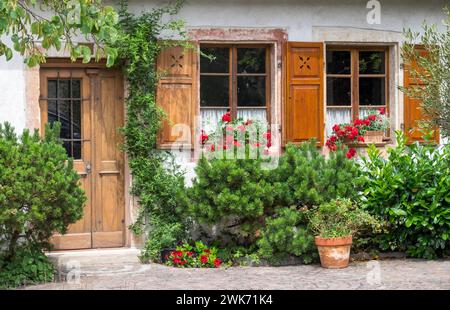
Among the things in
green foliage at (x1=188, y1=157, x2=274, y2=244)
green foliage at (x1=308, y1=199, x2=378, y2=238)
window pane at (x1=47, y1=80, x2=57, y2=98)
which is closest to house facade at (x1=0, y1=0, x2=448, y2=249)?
window pane at (x1=47, y1=80, x2=57, y2=98)

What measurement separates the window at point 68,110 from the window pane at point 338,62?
3.43 m

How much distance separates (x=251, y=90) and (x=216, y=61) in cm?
62

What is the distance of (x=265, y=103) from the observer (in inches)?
407

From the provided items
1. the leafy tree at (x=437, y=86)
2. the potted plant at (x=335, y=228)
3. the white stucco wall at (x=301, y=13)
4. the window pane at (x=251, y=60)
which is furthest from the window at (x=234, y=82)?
the leafy tree at (x=437, y=86)

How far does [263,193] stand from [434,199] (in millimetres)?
2077

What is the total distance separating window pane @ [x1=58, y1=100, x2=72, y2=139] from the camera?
9.75 m

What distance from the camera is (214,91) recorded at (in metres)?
10.2

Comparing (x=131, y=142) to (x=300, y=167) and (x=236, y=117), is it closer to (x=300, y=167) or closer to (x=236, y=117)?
(x=236, y=117)

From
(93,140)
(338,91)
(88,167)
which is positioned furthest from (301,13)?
(88,167)

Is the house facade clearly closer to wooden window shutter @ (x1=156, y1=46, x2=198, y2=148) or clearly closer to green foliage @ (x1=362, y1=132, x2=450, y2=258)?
wooden window shutter @ (x1=156, y1=46, x2=198, y2=148)

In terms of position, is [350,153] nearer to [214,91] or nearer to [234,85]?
[234,85]
